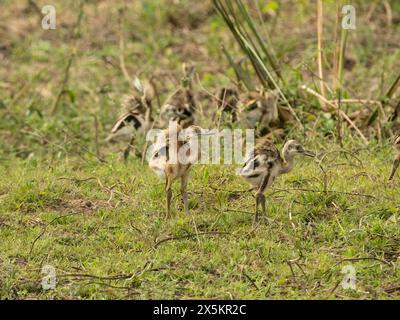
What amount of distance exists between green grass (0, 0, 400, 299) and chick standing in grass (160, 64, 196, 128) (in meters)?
0.22

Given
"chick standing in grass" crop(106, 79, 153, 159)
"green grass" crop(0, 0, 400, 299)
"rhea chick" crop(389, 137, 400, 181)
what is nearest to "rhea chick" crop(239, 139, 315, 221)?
"green grass" crop(0, 0, 400, 299)

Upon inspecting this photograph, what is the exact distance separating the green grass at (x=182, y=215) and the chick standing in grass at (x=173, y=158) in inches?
9.9

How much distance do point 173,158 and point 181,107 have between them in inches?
92.7

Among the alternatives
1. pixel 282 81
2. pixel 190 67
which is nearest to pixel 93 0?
pixel 190 67

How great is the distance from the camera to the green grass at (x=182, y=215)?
6.18m

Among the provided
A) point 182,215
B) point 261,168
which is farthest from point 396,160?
point 182,215

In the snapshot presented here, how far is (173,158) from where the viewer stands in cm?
685

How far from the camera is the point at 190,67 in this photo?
10.3 meters

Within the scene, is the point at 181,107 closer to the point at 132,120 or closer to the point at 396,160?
the point at 132,120

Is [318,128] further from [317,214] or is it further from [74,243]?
[74,243]

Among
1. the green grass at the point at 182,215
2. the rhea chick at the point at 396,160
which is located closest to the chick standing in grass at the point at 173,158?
the green grass at the point at 182,215

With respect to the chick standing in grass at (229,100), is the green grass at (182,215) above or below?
below

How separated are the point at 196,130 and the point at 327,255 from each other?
148cm

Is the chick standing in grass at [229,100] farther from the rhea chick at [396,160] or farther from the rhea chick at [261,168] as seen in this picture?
the rhea chick at [261,168]
